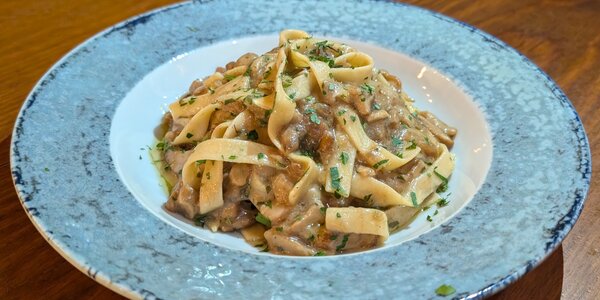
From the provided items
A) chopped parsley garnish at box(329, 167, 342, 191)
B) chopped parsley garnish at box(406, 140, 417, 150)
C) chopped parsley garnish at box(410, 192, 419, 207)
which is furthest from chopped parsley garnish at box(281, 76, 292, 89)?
chopped parsley garnish at box(410, 192, 419, 207)

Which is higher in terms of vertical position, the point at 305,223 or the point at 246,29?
the point at 246,29

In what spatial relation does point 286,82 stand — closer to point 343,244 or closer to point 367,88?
point 367,88

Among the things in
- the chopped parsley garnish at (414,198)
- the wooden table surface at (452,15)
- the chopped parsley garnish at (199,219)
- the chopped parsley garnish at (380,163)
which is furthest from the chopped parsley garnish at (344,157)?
the wooden table surface at (452,15)

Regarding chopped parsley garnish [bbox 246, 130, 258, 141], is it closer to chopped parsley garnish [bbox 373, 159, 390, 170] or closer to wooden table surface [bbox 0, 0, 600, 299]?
chopped parsley garnish [bbox 373, 159, 390, 170]

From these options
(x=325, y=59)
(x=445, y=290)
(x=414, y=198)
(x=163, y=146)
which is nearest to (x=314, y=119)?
(x=325, y=59)

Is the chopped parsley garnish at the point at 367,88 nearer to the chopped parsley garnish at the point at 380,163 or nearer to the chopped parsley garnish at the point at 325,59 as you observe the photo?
the chopped parsley garnish at the point at 325,59

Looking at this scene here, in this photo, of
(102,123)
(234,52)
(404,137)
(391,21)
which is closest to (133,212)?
(102,123)

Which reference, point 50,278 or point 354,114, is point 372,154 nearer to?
point 354,114
